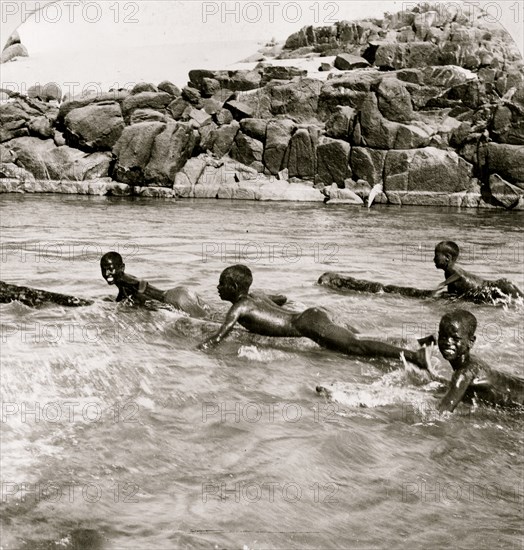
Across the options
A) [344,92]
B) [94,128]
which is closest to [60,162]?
[94,128]

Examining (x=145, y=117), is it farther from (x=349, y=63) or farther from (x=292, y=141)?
(x=349, y=63)

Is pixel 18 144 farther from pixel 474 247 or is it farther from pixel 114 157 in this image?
pixel 474 247

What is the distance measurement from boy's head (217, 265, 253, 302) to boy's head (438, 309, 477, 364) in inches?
86.9

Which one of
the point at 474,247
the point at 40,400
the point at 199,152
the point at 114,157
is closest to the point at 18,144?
the point at 114,157

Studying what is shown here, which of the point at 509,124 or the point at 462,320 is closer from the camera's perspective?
the point at 462,320

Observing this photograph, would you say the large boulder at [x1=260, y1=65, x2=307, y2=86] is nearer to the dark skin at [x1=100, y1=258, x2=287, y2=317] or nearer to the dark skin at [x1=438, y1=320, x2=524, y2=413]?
the dark skin at [x1=100, y1=258, x2=287, y2=317]

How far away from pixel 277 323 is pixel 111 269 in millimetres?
2076

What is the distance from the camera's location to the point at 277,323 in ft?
21.4

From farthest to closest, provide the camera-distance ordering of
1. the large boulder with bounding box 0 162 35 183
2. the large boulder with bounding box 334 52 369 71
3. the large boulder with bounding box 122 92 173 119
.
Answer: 1. the large boulder with bounding box 334 52 369 71
2. the large boulder with bounding box 122 92 173 119
3. the large boulder with bounding box 0 162 35 183

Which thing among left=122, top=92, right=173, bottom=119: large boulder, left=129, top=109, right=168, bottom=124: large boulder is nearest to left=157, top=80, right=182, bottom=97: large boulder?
left=122, top=92, right=173, bottom=119: large boulder

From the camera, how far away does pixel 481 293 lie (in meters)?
8.69

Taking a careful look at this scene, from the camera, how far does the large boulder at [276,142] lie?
2811 cm

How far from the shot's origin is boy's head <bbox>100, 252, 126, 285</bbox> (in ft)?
24.7

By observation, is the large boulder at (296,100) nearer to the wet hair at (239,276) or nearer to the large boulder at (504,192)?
the large boulder at (504,192)
